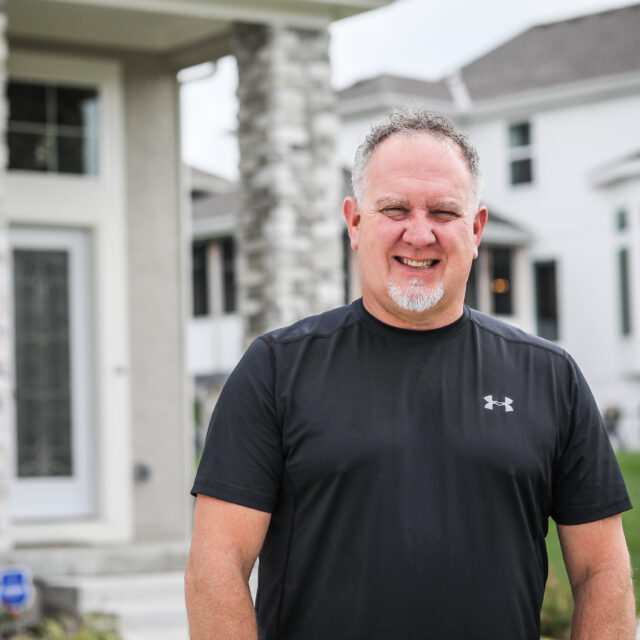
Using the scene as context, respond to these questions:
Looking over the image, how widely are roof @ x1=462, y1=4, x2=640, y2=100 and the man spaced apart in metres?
18.3

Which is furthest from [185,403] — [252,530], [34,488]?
[252,530]

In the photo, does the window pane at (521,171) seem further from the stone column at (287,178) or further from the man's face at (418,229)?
the man's face at (418,229)

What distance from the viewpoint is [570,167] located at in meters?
20.4

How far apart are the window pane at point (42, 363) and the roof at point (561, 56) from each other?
13555 millimetres

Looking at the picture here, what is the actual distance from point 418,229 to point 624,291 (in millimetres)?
17656

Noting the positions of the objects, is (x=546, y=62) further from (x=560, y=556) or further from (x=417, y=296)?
(x=417, y=296)

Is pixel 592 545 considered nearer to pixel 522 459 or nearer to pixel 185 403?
pixel 522 459

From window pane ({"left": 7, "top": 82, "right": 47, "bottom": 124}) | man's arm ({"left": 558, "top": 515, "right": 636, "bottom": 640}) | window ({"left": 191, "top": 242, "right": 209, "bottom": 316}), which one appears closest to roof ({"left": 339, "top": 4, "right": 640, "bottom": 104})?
window ({"left": 191, "top": 242, "right": 209, "bottom": 316})

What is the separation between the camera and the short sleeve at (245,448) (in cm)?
239

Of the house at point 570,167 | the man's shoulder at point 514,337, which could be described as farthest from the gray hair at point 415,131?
the house at point 570,167

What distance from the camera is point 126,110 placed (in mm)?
9078

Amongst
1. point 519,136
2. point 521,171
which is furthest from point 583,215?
point 519,136

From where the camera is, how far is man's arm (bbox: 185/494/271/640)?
7.79 feet

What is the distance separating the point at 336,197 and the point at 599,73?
13.1m
